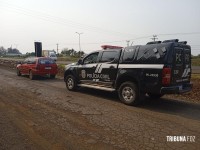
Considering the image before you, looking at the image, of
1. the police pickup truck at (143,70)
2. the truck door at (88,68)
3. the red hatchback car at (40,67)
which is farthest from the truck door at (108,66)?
the red hatchback car at (40,67)

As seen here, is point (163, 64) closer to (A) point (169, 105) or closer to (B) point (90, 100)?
(A) point (169, 105)

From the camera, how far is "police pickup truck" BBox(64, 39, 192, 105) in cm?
738

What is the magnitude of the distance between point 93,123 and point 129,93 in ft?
8.41

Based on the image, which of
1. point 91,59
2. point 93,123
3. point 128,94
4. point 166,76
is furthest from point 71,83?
point 93,123

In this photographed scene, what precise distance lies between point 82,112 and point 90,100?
1.85 meters

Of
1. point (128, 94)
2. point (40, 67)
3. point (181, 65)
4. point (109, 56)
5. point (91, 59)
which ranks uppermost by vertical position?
point (109, 56)

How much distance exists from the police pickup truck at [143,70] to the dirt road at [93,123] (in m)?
0.64

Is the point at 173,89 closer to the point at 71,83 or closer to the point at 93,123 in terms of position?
the point at 93,123

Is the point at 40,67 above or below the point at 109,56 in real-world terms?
below

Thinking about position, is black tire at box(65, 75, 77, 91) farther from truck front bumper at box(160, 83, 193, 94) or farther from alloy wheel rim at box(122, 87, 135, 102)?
truck front bumper at box(160, 83, 193, 94)

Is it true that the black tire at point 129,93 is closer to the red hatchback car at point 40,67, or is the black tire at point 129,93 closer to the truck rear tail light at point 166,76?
the truck rear tail light at point 166,76

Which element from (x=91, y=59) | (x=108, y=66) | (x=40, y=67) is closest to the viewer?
(x=108, y=66)

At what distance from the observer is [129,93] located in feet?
27.1

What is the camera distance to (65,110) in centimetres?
741
